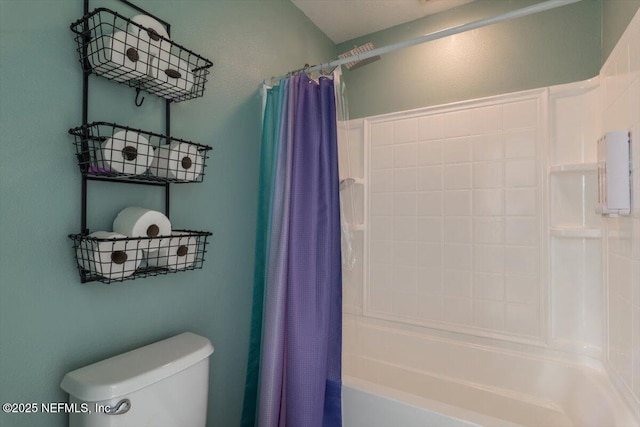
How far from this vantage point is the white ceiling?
198 cm

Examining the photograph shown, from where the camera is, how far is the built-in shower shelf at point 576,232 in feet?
5.19

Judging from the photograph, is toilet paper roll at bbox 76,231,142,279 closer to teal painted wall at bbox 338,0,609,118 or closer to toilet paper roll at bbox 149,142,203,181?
toilet paper roll at bbox 149,142,203,181

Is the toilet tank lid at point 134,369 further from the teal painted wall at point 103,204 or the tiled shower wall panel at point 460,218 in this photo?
the tiled shower wall panel at point 460,218

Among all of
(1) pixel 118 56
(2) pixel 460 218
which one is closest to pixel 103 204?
(1) pixel 118 56

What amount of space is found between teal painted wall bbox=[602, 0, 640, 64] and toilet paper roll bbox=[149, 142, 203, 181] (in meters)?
1.70

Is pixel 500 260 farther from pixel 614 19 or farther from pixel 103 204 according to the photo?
pixel 103 204

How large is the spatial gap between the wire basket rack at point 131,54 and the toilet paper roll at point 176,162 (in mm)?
215

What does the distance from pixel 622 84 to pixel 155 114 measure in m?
1.84

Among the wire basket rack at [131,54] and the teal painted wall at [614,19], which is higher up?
the teal painted wall at [614,19]

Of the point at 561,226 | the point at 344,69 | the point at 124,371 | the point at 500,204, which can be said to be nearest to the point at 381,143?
the point at 344,69

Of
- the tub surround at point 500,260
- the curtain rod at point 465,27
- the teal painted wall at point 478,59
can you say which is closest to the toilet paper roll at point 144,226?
the tub surround at point 500,260

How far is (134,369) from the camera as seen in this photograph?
97 centimetres

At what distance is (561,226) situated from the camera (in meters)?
1.71

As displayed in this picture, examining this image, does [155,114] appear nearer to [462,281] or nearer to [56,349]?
[56,349]
